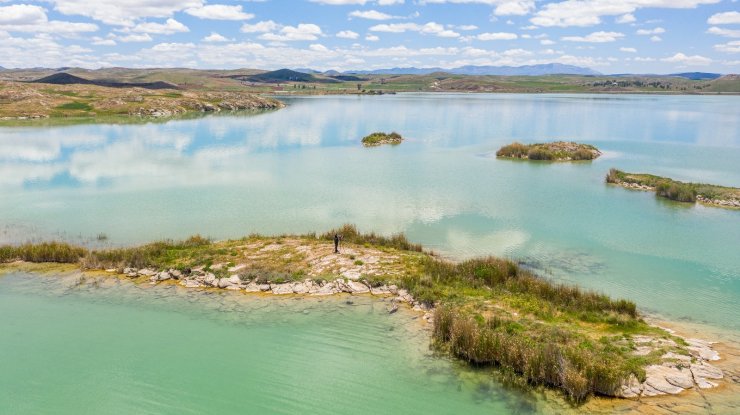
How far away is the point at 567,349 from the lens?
1527 centimetres

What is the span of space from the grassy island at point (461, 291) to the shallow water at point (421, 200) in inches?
133

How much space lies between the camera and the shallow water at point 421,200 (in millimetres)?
25703

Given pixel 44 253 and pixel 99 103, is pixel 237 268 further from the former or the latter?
pixel 99 103

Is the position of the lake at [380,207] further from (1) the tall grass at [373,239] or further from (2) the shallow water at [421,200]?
(1) the tall grass at [373,239]

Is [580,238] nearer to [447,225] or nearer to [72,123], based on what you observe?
[447,225]

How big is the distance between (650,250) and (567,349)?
16292 millimetres

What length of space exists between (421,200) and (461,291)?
60.9ft

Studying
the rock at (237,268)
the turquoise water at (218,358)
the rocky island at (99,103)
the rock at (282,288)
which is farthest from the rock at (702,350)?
the rocky island at (99,103)

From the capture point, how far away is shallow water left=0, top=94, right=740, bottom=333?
1012 inches

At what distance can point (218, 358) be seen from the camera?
675 inches

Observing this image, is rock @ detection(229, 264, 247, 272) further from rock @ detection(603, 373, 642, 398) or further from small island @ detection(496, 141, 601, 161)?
small island @ detection(496, 141, 601, 161)

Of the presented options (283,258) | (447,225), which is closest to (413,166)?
(447,225)

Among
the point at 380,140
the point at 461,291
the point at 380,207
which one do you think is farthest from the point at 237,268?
the point at 380,140

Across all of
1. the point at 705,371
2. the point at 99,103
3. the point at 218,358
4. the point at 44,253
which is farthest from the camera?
the point at 99,103
